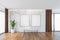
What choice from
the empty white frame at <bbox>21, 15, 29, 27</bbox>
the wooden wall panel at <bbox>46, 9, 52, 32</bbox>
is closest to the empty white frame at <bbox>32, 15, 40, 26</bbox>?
the empty white frame at <bbox>21, 15, 29, 27</bbox>

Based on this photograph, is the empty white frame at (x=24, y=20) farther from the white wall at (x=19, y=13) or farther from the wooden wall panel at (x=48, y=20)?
the wooden wall panel at (x=48, y=20)

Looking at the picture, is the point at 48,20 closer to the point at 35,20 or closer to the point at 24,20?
the point at 35,20

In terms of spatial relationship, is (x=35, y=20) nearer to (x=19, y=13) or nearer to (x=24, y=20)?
(x=24, y=20)

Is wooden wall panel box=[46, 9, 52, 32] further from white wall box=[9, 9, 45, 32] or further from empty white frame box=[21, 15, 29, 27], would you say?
empty white frame box=[21, 15, 29, 27]

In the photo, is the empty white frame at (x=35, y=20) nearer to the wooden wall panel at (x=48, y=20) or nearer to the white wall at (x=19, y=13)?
the white wall at (x=19, y=13)

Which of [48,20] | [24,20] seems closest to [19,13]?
[24,20]

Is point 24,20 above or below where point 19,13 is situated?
below

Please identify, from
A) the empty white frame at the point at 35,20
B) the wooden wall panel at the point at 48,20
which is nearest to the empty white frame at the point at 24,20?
the empty white frame at the point at 35,20

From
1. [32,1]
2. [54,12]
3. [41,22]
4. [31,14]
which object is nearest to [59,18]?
[54,12]

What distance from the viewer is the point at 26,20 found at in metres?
10.0

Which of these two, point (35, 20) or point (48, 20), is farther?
point (35, 20)

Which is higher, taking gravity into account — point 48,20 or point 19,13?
point 19,13

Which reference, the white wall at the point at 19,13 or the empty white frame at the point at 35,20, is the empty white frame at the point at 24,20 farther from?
the empty white frame at the point at 35,20

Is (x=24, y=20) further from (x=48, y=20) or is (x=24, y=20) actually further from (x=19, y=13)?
(x=48, y=20)
